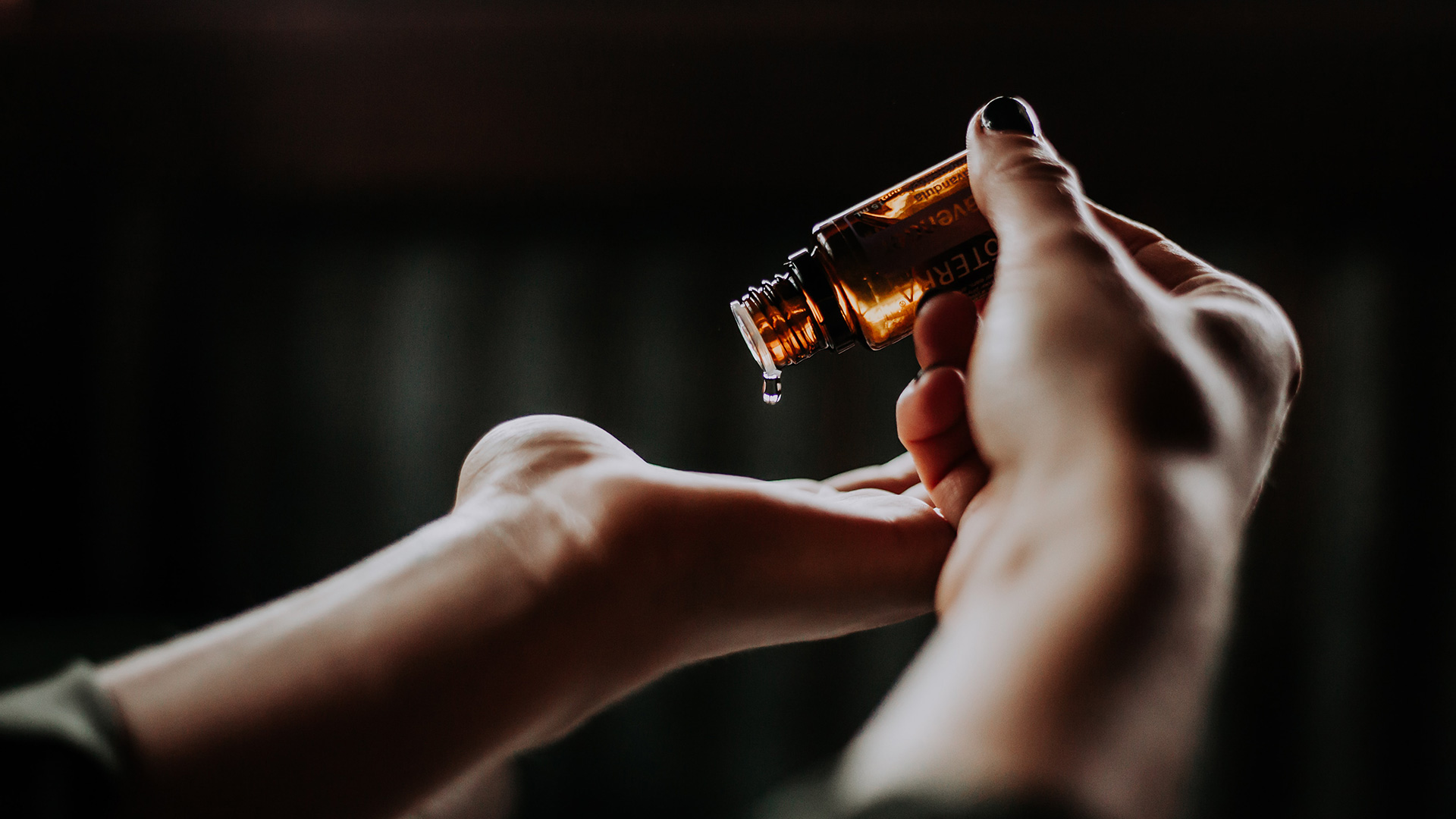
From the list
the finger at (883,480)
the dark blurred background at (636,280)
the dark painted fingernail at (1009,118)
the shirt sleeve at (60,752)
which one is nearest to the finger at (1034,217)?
the dark painted fingernail at (1009,118)

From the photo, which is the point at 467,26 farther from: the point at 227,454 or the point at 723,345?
the point at 227,454

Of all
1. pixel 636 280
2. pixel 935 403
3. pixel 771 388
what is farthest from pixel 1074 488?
pixel 636 280

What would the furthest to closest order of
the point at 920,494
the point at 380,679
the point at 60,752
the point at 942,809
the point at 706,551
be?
the point at 920,494 → the point at 706,551 → the point at 380,679 → the point at 60,752 → the point at 942,809

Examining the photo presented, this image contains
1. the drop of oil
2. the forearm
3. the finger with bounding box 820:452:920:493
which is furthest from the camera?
the finger with bounding box 820:452:920:493

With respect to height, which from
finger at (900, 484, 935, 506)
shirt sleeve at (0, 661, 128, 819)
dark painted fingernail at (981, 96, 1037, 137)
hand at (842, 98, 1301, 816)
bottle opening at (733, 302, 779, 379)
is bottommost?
finger at (900, 484, 935, 506)

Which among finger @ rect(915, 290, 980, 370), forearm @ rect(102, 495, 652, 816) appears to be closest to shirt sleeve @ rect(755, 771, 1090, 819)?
forearm @ rect(102, 495, 652, 816)

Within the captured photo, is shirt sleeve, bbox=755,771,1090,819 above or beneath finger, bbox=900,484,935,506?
above

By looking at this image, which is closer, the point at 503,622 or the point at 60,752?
the point at 60,752

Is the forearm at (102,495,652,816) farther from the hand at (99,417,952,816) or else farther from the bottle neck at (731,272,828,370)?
the bottle neck at (731,272,828,370)

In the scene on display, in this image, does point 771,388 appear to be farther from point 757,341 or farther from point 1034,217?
point 1034,217

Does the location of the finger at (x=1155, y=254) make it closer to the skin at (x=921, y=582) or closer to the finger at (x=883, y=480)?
the skin at (x=921, y=582)
